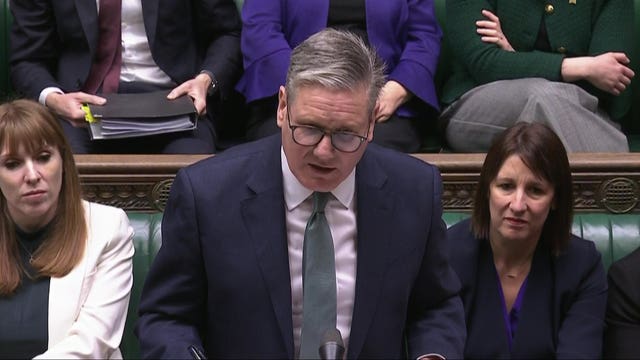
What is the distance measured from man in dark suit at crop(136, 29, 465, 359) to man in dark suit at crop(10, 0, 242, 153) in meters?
0.96

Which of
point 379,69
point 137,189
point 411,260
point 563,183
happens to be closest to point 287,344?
point 411,260

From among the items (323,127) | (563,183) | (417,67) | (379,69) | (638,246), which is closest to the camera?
(323,127)

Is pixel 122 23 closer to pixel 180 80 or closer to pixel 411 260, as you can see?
pixel 180 80

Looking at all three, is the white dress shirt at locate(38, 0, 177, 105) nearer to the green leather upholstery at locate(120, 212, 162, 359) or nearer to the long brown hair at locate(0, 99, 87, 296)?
the green leather upholstery at locate(120, 212, 162, 359)

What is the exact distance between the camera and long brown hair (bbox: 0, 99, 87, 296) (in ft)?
6.36

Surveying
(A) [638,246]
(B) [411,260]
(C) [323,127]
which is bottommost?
(A) [638,246]

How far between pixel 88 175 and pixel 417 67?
764mm

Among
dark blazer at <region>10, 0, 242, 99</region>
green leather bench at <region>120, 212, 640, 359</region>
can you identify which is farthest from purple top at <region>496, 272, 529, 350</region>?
dark blazer at <region>10, 0, 242, 99</region>

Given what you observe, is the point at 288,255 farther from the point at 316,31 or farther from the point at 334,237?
the point at 316,31

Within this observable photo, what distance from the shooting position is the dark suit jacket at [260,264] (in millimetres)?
1604

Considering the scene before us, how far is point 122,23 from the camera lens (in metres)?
2.67

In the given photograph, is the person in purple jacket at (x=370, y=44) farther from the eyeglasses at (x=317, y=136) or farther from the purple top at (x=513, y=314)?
the eyeglasses at (x=317, y=136)

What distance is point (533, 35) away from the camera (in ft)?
8.84

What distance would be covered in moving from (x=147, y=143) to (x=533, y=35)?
34.8 inches
